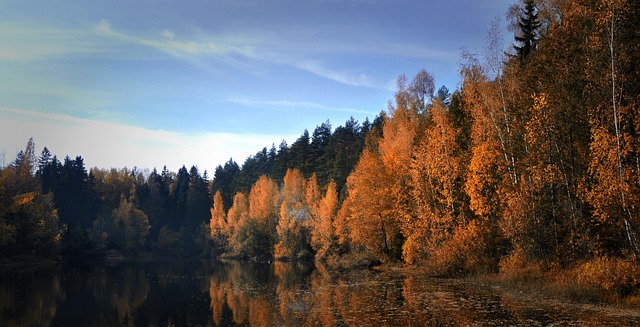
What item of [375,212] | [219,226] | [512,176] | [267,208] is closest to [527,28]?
[512,176]

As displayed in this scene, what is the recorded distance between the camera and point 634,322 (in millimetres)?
16641

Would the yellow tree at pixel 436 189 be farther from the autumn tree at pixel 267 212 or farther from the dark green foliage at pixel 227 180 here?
the dark green foliage at pixel 227 180

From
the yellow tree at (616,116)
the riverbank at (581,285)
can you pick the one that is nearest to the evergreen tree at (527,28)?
the yellow tree at (616,116)

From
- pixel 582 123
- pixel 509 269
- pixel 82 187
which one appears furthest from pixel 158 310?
pixel 82 187

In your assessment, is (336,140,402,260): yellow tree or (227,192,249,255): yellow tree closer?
(336,140,402,260): yellow tree

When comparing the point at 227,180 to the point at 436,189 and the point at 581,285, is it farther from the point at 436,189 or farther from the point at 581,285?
the point at 581,285

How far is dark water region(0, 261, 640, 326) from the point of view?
1906 cm

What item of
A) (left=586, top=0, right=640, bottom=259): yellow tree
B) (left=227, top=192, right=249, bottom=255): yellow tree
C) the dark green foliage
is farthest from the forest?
the dark green foliage

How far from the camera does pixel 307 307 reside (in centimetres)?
2447

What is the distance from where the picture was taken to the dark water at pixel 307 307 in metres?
19.1

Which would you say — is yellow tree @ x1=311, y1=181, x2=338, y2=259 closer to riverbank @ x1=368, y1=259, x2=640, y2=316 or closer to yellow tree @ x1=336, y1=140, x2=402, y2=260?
yellow tree @ x1=336, y1=140, x2=402, y2=260

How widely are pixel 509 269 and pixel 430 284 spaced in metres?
5.51

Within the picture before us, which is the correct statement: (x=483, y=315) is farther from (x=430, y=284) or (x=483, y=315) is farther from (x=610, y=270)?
(x=430, y=284)

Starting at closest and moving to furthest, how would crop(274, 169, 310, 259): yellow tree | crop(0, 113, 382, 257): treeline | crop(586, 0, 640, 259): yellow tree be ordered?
crop(586, 0, 640, 259): yellow tree, crop(0, 113, 382, 257): treeline, crop(274, 169, 310, 259): yellow tree
